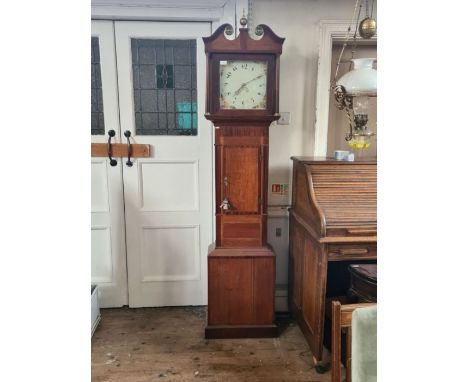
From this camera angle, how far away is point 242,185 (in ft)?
7.32

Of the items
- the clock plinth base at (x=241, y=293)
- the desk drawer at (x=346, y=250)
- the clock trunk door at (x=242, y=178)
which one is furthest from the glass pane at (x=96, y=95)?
the desk drawer at (x=346, y=250)

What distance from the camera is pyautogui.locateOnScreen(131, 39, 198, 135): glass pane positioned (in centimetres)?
251

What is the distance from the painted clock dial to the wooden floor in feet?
4.86

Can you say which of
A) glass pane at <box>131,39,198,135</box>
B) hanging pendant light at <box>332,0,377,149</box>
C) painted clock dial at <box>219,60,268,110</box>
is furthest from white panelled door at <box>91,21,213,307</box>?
hanging pendant light at <box>332,0,377,149</box>

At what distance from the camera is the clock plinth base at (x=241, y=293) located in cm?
226

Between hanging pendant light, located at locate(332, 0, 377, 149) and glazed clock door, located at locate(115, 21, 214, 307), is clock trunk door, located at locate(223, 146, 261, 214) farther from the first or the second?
hanging pendant light, located at locate(332, 0, 377, 149)

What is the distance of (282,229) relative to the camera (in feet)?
8.66

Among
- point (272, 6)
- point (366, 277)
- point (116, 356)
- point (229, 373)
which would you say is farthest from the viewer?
point (272, 6)

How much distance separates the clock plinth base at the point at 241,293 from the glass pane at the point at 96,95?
1.20m

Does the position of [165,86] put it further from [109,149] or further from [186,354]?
[186,354]

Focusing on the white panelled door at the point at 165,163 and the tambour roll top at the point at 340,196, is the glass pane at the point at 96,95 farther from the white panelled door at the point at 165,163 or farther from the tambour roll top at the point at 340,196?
the tambour roll top at the point at 340,196
